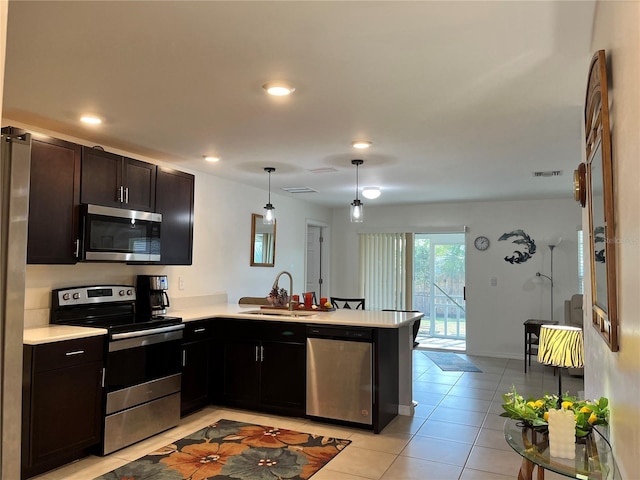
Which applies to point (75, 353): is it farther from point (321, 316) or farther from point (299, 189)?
point (299, 189)

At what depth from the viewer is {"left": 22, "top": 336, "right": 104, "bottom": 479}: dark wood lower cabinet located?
283 centimetres

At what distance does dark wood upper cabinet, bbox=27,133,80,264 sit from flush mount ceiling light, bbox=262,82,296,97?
1.62 meters

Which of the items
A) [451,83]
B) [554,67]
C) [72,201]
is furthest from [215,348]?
[554,67]

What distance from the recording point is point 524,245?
701 centimetres

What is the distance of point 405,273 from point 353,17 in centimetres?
615

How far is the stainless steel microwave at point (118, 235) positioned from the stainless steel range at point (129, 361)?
0.37 m

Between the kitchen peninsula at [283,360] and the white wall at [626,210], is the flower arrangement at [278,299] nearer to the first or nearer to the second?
the kitchen peninsula at [283,360]

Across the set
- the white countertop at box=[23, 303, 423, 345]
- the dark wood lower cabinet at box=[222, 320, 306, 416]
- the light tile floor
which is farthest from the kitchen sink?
the light tile floor

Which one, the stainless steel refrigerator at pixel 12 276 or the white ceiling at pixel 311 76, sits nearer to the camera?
the stainless steel refrigerator at pixel 12 276

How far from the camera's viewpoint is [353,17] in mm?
1908

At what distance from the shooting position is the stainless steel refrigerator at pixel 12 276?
1.79m

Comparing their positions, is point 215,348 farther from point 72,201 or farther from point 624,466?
point 624,466

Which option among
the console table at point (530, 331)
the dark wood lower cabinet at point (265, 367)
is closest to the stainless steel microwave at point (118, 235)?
the dark wood lower cabinet at point (265, 367)

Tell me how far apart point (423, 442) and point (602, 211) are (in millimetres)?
2606
